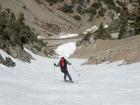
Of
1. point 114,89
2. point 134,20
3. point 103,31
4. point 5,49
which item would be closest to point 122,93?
point 114,89

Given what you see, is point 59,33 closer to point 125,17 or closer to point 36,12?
point 36,12

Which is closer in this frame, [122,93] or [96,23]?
[122,93]

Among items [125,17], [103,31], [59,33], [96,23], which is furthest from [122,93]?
[96,23]

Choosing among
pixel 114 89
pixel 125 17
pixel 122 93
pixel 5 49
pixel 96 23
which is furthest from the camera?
pixel 96 23

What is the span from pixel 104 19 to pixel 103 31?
69.5 meters

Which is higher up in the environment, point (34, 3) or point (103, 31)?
point (34, 3)

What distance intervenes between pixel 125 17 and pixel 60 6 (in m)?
86.2

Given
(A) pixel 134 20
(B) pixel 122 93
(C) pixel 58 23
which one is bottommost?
(B) pixel 122 93

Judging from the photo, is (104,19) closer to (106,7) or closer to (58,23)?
(106,7)

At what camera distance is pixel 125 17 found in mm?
93438

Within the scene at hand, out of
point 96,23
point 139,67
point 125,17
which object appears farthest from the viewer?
point 96,23

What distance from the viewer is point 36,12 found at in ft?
500

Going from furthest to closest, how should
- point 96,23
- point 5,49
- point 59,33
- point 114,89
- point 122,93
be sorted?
point 96,23
point 59,33
point 5,49
point 114,89
point 122,93

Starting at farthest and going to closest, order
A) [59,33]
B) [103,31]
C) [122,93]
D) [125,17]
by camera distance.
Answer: [59,33] < [103,31] < [125,17] < [122,93]
